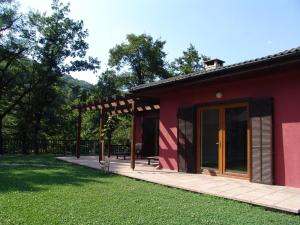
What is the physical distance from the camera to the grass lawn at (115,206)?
453 cm

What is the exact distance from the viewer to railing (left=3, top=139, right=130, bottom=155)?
59.7ft

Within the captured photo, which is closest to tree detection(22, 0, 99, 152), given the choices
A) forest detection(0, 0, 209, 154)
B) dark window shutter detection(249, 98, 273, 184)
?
forest detection(0, 0, 209, 154)

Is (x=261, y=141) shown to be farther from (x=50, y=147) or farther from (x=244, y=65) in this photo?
(x=50, y=147)

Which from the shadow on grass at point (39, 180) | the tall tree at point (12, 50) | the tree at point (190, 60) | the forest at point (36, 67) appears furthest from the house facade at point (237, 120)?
the tree at point (190, 60)

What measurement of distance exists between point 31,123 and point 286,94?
16366 mm

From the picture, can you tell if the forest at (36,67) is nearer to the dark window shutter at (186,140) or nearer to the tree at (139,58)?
the tree at (139,58)

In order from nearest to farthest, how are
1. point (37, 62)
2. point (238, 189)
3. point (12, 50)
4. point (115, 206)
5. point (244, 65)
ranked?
point (115, 206), point (238, 189), point (244, 65), point (12, 50), point (37, 62)

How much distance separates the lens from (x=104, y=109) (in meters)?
12.9

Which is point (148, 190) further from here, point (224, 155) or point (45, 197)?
point (224, 155)

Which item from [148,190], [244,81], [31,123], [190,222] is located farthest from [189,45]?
[190,222]

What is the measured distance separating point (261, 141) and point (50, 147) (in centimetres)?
1388

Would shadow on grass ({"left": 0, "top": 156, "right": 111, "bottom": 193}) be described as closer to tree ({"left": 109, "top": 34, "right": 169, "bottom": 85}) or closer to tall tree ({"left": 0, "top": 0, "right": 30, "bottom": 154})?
tall tree ({"left": 0, "top": 0, "right": 30, "bottom": 154})

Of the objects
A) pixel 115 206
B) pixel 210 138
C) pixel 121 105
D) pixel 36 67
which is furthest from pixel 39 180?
pixel 36 67

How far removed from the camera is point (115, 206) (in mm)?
5246
